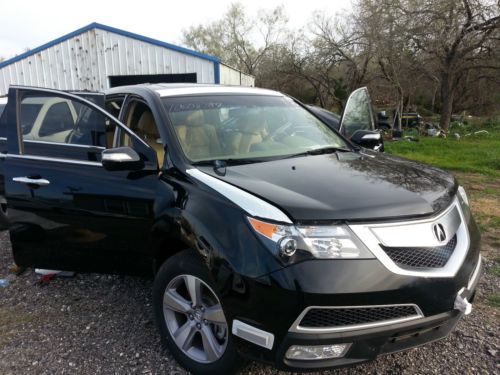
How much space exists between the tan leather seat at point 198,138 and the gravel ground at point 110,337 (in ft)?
4.40

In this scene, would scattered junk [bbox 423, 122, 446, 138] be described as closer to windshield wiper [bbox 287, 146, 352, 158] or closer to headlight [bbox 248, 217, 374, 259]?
windshield wiper [bbox 287, 146, 352, 158]

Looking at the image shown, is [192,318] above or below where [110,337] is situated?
above

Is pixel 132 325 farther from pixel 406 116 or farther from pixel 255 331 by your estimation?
pixel 406 116

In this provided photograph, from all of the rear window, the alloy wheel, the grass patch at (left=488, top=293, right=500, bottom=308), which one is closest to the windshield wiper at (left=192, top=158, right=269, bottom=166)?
the alloy wheel

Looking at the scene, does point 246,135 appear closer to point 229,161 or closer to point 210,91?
point 229,161

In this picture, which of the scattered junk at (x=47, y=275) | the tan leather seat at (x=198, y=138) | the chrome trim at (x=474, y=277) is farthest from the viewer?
the scattered junk at (x=47, y=275)

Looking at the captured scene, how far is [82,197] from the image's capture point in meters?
2.97

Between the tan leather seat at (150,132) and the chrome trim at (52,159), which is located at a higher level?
the tan leather seat at (150,132)

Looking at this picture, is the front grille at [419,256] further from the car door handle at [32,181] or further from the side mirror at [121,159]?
the car door handle at [32,181]

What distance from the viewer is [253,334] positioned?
1.99 metres

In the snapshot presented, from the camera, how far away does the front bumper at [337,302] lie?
1.87m

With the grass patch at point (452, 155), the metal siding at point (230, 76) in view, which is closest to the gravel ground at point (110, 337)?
the grass patch at point (452, 155)

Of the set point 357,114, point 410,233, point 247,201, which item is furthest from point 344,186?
point 357,114

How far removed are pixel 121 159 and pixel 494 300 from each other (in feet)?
10.0
